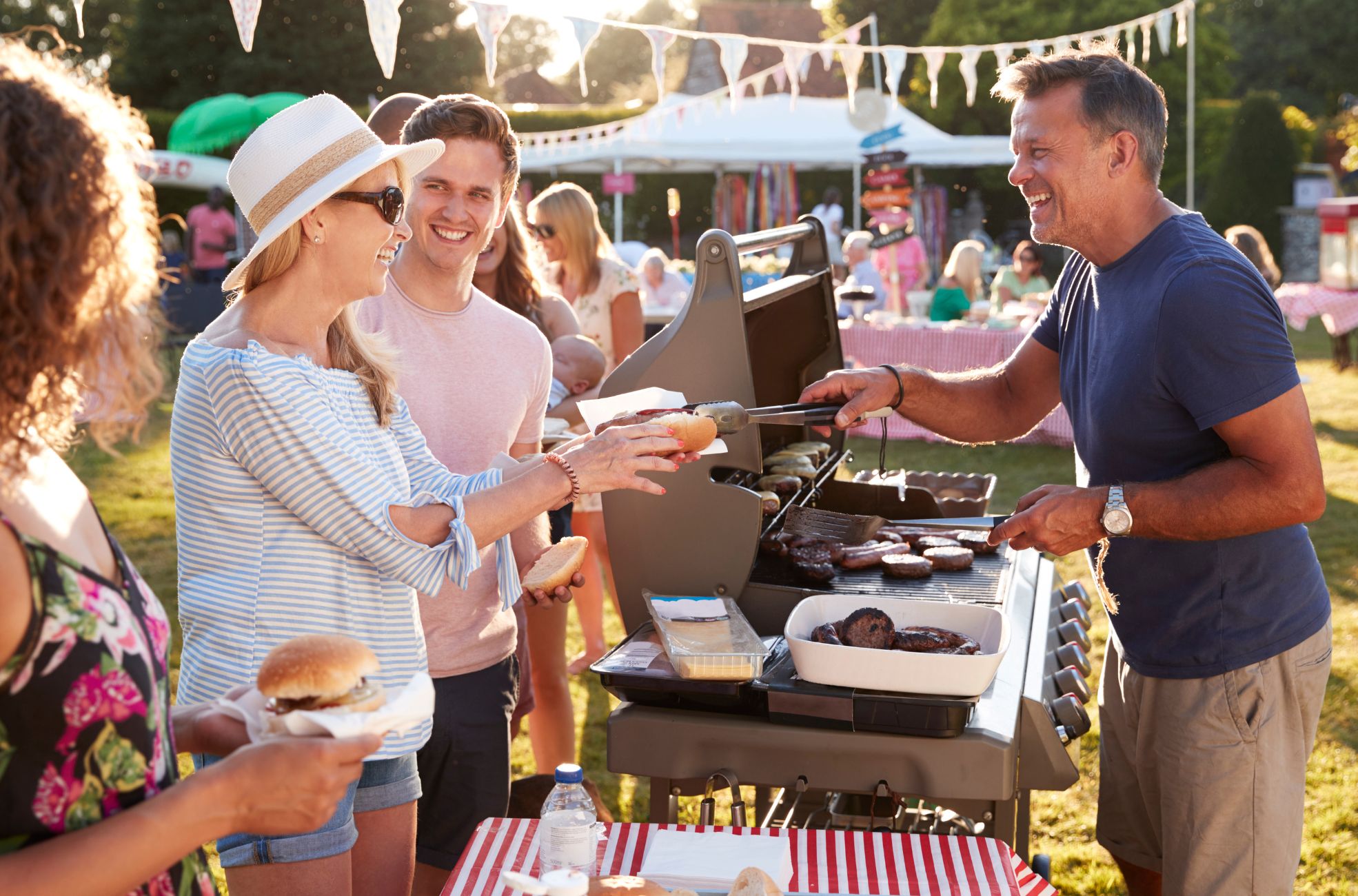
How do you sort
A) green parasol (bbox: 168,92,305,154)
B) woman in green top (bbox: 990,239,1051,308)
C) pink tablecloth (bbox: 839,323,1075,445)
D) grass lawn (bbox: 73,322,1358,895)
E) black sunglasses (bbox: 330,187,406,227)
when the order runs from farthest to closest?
green parasol (bbox: 168,92,305,154), woman in green top (bbox: 990,239,1051,308), pink tablecloth (bbox: 839,323,1075,445), grass lawn (bbox: 73,322,1358,895), black sunglasses (bbox: 330,187,406,227)

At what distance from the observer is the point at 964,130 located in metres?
26.5

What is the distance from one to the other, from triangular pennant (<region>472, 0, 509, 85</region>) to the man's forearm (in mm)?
4485

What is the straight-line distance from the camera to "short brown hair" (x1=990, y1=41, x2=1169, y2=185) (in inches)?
97.1

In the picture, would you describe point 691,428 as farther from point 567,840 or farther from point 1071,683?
point 1071,683

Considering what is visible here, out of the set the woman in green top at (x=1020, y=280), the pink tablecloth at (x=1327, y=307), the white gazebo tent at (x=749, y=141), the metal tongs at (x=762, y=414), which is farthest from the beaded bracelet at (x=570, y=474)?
the white gazebo tent at (x=749, y=141)

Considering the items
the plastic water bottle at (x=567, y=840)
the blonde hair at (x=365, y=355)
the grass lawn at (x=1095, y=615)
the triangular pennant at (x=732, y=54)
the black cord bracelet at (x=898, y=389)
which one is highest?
the triangular pennant at (x=732, y=54)

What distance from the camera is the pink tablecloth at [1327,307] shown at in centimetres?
1217

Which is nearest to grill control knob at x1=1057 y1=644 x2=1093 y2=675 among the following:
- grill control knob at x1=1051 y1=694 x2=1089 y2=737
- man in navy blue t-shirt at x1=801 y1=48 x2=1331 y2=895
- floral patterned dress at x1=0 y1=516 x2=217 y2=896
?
man in navy blue t-shirt at x1=801 y1=48 x2=1331 y2=895

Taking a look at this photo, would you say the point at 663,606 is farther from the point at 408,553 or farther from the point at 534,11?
the point at 534,11

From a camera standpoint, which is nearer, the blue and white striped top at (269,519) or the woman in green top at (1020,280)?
the blue and white striped top at (269,519)

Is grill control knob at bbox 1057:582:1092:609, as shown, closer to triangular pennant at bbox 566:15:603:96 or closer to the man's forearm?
the man's forearm

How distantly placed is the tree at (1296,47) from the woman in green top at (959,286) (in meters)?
27.6

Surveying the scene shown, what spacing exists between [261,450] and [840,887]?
3.66 ft

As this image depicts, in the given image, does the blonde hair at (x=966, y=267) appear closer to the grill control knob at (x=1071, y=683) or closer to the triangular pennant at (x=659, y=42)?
the triangular pennant at (x=659, y=42)
